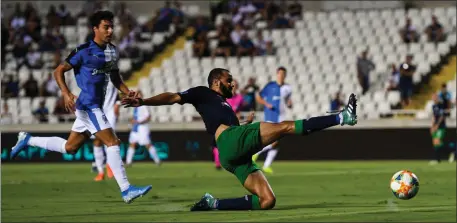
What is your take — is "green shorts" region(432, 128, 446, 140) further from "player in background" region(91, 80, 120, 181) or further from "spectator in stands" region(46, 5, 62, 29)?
"spectator in stands" region(46, 5, 62, 29)

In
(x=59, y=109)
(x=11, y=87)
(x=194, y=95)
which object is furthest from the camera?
(x=11, y=87)

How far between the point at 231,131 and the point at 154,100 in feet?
3.14

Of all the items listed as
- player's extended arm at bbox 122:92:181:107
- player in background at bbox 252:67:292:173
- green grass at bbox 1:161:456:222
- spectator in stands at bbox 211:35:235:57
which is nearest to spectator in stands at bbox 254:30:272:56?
spectator in stands at bbox 211:35:235:57

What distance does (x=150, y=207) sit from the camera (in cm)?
1477

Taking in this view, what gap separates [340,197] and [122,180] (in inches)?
168

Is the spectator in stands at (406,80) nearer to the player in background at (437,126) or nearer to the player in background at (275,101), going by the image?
the player in background at (437,126)

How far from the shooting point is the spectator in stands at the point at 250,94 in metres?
29.8

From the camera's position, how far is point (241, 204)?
493 inches

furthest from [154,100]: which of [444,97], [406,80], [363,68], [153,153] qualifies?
[363,68]

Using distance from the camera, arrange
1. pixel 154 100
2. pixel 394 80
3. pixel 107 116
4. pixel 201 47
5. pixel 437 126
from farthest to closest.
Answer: pixel 201 47 → pixel 394 80 → pixel 437 126 → pixel 107 116 → pixel 154 100

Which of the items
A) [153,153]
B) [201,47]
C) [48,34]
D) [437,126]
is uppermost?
[48,34]

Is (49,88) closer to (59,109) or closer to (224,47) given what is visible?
(59,109)

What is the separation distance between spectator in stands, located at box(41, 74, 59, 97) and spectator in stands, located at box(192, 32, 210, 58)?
4.81 m

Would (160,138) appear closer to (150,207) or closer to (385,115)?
(385,115)
